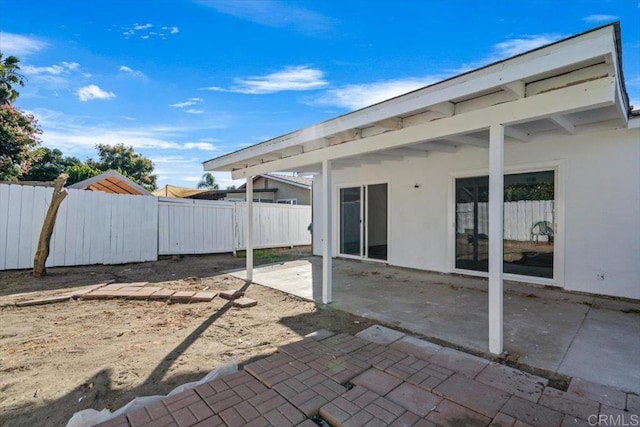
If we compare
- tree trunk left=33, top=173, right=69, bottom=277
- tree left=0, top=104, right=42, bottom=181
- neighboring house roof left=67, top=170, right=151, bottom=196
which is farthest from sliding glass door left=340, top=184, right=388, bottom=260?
tree left=0, top=104, right=42, bottom=181

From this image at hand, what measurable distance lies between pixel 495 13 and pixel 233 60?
242 inches

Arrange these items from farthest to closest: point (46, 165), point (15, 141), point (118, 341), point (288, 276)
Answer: point (46, 165) → point (15, 141) → point (288, 276) → point (118, 341)

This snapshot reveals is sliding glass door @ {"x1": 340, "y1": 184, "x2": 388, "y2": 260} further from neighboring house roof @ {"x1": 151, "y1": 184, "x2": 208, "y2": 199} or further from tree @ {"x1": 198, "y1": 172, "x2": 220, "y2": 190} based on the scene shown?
tree @ {"x1": 198, "y1": 172, "x2": 220, "y2": 190}

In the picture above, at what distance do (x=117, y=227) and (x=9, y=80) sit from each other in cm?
1295

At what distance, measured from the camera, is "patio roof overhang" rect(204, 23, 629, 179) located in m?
2.40

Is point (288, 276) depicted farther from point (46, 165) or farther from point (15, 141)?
point (46, 165)

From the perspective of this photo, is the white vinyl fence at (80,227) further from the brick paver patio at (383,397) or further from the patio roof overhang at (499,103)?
the brick paver patio at (383,397)

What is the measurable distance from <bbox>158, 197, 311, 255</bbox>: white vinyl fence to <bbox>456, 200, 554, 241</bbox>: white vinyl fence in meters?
7.63

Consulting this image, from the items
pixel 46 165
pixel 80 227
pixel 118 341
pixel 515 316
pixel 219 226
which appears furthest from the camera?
pixel 46 165

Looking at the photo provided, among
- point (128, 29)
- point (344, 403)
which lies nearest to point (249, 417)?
point (344, 403)

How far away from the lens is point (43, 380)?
8.70 feet

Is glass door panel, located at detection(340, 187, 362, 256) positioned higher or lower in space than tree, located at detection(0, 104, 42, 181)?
lower

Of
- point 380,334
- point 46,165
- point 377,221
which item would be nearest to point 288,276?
point 377,221

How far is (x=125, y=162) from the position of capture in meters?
27.5
